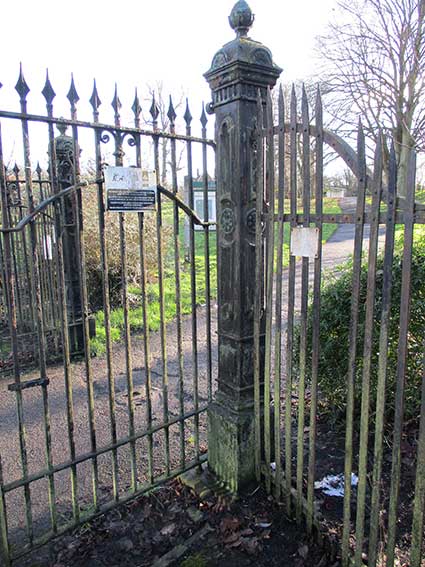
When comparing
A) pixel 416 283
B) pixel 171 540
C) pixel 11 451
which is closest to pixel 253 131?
pixel 416 283

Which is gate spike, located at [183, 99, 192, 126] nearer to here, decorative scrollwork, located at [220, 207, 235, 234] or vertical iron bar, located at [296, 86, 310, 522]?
decorative scrollwork, located at [220, 207, 235, 234]

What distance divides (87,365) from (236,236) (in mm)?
1229

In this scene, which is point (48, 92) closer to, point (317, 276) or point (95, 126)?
point (95, 126)

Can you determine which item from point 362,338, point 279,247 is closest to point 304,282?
point 279,247

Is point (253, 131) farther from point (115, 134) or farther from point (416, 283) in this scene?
point (416, 283)

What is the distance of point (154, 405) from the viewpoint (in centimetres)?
440

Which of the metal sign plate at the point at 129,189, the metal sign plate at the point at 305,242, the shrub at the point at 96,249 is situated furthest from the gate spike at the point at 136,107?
the shrub at the point at 96,249

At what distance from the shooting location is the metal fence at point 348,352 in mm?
1796

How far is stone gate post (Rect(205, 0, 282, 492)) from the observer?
2547mm

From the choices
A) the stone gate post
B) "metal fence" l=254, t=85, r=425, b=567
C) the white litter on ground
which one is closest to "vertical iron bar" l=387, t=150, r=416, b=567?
"metal fence" l=254, t=85, r=425, b=567

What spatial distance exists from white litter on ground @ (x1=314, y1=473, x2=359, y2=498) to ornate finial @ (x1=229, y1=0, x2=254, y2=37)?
10.1 feet

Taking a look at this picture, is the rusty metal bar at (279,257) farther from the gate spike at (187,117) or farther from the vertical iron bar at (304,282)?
the gate spike at (187,117)

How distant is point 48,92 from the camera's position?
2.15 metres

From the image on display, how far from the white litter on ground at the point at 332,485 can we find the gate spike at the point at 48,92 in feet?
9.86
